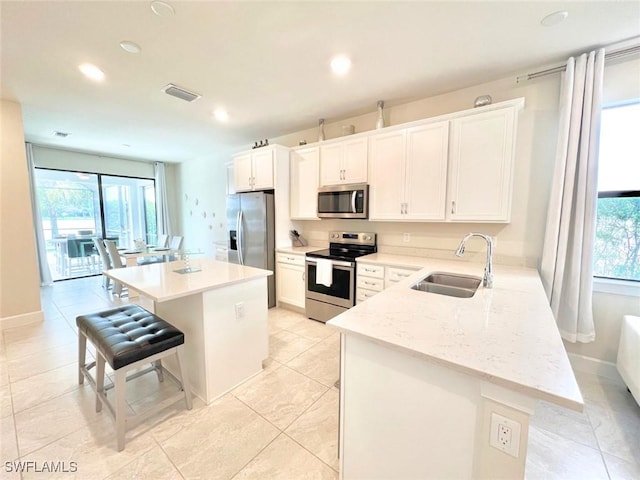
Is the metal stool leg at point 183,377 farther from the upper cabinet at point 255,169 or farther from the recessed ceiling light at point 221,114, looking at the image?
the recessed ceiling light at point 221,114

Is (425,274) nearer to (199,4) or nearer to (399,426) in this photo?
(399,426)

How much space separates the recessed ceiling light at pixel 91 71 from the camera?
7.73 feet

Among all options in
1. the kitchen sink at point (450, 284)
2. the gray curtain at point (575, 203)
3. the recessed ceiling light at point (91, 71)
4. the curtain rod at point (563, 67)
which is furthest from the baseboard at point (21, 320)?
the curtain rod at point (563, 67)

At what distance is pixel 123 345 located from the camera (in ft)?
5.24

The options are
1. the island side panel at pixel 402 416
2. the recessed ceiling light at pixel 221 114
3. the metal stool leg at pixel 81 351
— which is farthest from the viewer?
the recessed ceiling light at pixel 221 114

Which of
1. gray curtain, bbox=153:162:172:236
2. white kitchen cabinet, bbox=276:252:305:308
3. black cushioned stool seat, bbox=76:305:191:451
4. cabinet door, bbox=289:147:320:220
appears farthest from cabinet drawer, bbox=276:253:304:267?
gray curtain, bbox=153:162:172:236

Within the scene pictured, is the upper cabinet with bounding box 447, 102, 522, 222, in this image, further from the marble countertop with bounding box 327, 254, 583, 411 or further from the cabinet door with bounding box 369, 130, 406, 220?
the marble countertop with bounding box 327, 254, 583, 411

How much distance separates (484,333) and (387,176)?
228 cm

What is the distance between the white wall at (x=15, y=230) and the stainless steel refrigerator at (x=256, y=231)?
2.52 meters

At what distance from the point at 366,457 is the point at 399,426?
0.86ft

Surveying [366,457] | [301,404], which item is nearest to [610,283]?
[366,457]

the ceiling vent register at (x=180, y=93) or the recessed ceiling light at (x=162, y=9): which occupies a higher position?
the ceiling vent register at (x=180, y=93)

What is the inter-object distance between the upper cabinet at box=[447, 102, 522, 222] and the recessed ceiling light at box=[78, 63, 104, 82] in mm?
3432

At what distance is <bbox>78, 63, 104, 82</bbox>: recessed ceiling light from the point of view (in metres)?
2.36
